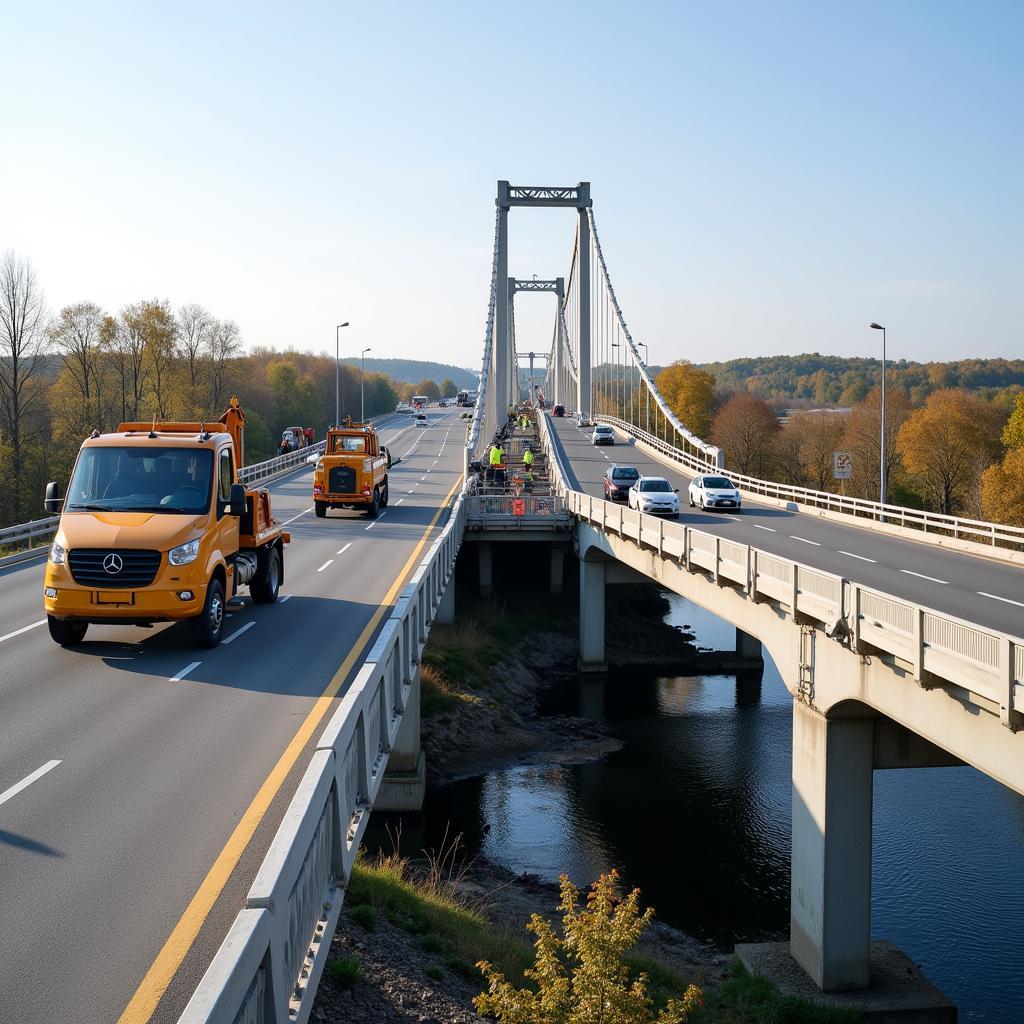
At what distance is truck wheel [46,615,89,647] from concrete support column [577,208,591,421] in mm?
86456

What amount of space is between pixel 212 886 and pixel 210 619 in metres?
8.23

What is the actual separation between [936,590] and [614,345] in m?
84.1

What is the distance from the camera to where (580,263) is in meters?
104

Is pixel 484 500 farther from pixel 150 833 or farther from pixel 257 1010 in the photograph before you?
pixel 257 1010

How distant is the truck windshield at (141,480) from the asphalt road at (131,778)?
2.01m

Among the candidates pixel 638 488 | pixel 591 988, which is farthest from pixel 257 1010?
pixel 638 488

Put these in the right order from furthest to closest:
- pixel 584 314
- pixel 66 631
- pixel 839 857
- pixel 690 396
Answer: pixel 690 396
pixel 584 314
pixel 839 857
pixel 66 631

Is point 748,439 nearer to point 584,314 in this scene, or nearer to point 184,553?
point 584,314

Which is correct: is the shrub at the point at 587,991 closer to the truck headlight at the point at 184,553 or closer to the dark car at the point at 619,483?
the truck headlight at the point at 184,553

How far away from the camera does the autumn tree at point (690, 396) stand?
384ft

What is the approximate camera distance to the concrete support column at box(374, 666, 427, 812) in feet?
81.6

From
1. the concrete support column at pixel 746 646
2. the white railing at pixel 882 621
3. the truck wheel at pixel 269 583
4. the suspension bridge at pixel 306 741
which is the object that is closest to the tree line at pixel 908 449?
the concrete support column at pixel 746 646

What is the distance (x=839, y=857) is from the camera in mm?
16375

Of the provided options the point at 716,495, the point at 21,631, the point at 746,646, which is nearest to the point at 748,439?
the point at 716,495
